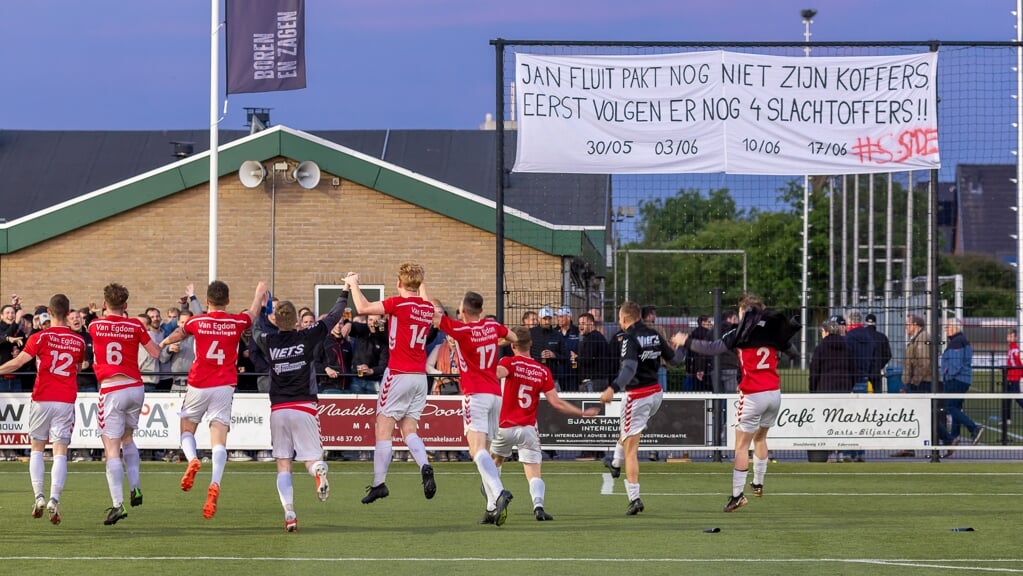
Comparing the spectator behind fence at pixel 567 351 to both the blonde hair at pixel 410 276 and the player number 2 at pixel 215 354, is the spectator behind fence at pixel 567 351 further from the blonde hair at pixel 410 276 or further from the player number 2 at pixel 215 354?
the player number 2 at pixel 215 354

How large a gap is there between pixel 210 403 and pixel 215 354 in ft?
1.45

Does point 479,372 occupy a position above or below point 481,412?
above

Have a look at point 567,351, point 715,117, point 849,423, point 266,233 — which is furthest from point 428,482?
point 266,233

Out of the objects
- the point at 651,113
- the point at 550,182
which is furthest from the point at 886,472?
the point at 550,182

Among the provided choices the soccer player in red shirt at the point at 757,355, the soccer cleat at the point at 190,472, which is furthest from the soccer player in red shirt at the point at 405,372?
the soccer player in red shirt at the point at 757,355

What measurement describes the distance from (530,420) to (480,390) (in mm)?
588

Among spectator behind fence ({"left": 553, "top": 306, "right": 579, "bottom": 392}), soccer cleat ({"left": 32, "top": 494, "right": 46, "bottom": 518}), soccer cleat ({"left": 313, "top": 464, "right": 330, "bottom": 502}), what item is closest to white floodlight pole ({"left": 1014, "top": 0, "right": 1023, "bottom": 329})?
spectator behind fence ({"left": 553, "top": 306, "right": 579, "bottom": 392})

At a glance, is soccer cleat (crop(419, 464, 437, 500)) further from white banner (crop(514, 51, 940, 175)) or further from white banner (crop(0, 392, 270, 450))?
white banner (crop(0, 392, 270, 450))

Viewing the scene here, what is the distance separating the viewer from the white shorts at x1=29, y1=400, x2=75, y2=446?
12.1 metres

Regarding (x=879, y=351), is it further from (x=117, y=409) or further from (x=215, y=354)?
(x=117, y=409)

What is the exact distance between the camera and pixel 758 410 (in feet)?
44.0

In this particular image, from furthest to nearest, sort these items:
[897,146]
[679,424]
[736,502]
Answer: [679,424] → [897,146] → [736,502]

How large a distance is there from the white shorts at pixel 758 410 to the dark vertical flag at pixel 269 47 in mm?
10672

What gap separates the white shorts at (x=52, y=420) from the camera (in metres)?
12.1
